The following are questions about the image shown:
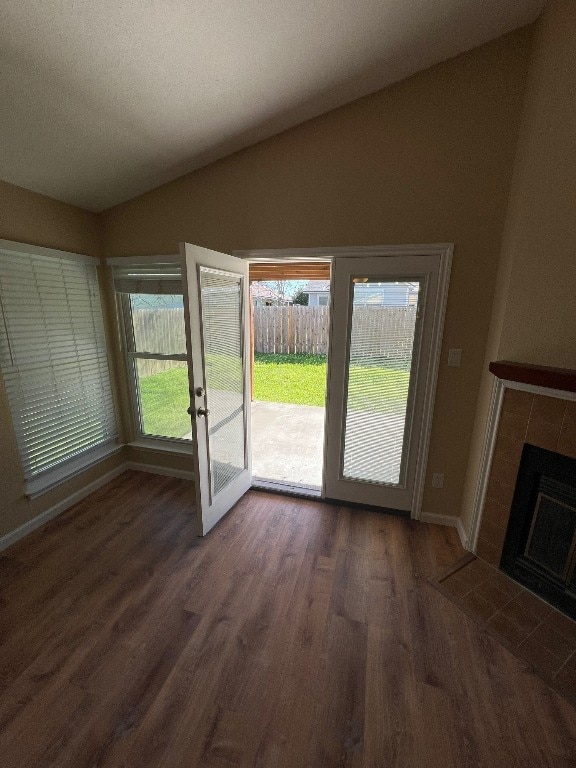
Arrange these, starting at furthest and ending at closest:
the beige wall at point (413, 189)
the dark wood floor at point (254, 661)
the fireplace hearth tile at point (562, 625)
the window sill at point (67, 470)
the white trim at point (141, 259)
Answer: the white trim at point (141, 259), the window sill at point (67, 470), the beige wall at point (413, 189), the fireplace hearth tile at point (562, 625), the dark wood floor at point (254, 661)

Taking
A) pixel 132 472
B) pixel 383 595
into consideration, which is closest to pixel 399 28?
pixel 383 595

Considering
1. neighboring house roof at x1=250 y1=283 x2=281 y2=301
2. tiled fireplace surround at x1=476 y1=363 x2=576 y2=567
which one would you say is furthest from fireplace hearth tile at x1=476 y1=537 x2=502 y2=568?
neighboring house roof at x1=250 y1=283 x2=281 y2=301

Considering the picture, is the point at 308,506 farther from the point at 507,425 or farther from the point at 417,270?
the point at 417,270

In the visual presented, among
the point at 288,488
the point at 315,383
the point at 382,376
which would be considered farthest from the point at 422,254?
the point at 315,383

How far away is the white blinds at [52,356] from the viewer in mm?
2023

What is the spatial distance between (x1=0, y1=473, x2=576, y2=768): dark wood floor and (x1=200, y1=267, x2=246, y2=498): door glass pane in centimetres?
53

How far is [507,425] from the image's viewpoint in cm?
179

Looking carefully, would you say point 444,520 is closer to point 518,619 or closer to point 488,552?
point 488,552

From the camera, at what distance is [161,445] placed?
290cm

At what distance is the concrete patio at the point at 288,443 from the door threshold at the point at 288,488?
0.05 metres

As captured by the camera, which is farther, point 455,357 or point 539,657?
point 455,357

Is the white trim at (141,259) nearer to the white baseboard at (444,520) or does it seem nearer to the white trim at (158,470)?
the white trim at (158,470)

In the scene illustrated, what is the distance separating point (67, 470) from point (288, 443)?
2057 millimetres

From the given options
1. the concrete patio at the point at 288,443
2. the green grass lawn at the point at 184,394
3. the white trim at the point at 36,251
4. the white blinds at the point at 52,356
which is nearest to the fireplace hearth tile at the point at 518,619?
the green grass lawn at the point at 184,394
